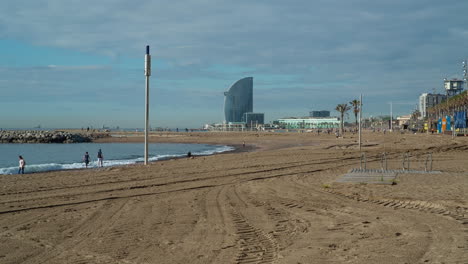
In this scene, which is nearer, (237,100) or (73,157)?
(73,157)

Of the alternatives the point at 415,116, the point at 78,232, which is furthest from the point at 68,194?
the point at 415,116

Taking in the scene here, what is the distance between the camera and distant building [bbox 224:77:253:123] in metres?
194

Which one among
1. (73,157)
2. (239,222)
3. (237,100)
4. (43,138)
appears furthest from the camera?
(237,100)

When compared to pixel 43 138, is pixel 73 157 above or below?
below

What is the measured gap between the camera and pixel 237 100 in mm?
195750

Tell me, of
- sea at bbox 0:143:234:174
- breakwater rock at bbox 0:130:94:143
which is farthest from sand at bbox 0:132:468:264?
breakwater rock at bbox 0:130:94:143

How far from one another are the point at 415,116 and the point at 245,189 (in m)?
136

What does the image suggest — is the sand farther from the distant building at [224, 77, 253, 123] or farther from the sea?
the distant building at [224, 77, 253, 123]

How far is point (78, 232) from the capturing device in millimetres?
7762

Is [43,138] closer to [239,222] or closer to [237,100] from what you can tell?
[239,222]

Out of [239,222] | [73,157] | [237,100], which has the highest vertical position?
[237,100]

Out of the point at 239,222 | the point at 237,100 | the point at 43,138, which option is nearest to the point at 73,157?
the point at 239,222

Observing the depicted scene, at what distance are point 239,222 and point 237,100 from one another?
188m

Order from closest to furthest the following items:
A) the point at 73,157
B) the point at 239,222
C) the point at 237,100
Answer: the point at 239,222
the point at 73,157
the point at 237,100
